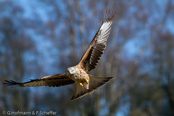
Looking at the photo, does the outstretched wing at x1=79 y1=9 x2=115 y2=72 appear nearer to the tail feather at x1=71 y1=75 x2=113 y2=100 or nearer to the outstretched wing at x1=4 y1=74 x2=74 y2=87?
the tail feather at x1=71 y1=75 x2=113 y2=100

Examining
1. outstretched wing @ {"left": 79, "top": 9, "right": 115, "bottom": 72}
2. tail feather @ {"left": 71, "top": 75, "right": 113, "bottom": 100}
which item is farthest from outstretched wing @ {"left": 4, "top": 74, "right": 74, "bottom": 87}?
outstretched wing @ {"left": 79, "top": 9, "right": 115, "bottom": 72}

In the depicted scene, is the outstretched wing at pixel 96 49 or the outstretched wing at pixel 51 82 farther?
the outstretched wing at pixel 51 82

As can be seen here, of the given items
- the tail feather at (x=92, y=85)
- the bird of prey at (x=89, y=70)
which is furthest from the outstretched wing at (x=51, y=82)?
the tail feather at (x=92, y=85)

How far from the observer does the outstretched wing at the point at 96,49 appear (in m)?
5.82

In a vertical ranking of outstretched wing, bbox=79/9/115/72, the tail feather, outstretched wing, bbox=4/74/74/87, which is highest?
outstretched wing, bbox=79/9/115/72

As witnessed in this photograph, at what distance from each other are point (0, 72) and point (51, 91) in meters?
7.42

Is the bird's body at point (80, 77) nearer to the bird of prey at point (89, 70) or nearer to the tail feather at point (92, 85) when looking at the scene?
the bird of prey at point (89, 70)

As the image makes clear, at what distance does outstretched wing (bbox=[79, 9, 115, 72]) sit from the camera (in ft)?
19.1

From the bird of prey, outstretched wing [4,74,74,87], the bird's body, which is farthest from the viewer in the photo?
outstretched wing [4,74,74,87]

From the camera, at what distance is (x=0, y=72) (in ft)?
65.9

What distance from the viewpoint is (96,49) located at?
19.5 feet

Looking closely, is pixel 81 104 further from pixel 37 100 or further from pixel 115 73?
pixel 37 100

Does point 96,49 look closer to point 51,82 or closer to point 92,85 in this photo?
point 92,85

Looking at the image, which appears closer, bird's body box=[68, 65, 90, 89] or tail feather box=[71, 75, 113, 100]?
bird's body box=[68, 65, 90, 89]
